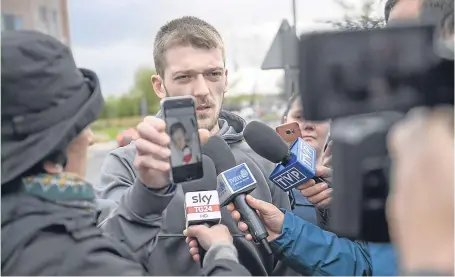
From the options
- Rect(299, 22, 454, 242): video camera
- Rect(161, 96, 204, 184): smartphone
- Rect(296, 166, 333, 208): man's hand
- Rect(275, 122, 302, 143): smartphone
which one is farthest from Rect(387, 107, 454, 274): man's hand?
Rect(275, 122, 302, 143): smartphone

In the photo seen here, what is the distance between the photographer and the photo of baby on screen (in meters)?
1.36

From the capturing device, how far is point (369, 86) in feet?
3.12

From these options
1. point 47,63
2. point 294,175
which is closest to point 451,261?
point 47,63

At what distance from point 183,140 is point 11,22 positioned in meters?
0.45

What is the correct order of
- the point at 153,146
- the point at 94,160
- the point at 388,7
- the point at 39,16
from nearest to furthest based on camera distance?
1. the point at 153,146
2. the point at 39,16
3. the point at 388,7
4. the point at 94,160

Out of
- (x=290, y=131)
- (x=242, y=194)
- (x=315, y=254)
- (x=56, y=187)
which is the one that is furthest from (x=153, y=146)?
(x=290, y=131)

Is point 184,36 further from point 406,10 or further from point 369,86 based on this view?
point 369,86

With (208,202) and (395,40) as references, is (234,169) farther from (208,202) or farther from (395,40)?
(395,40)

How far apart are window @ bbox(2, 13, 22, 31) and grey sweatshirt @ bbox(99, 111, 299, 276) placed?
17.4 inches

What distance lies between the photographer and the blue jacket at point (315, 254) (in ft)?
5.30

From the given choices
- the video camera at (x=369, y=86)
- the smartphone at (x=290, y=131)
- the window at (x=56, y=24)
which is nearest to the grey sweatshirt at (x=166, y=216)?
the smartphone at (x=290, y=131)

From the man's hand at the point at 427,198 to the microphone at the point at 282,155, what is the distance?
84 centimetres

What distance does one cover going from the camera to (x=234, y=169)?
63.8 inches

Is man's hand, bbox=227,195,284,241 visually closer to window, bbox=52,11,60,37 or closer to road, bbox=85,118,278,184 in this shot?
road, bbox=85,118,278,184
